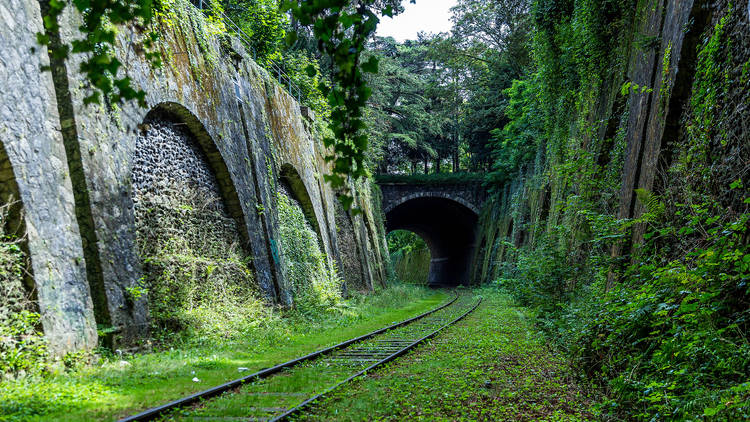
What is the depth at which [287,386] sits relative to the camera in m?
6.22

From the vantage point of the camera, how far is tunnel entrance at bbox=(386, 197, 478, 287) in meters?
36.3

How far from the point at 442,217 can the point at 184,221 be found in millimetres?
31610


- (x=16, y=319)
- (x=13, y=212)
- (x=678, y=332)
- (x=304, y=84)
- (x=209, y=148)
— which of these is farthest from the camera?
(x=304, y=84)

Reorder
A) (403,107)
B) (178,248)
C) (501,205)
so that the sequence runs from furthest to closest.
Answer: (403,107), (501,205), (178,248)

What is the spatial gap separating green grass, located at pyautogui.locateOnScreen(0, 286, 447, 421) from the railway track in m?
0.29

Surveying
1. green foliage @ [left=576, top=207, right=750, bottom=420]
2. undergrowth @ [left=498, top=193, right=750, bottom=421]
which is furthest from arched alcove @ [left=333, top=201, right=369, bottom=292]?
green foliage @ [left=576, top=207, right=750, bottom=420]

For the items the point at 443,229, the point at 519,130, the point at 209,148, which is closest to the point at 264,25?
the point at 209,148

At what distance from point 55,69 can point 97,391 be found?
4924 millimetres

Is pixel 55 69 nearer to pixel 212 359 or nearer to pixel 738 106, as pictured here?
pixel 212 359

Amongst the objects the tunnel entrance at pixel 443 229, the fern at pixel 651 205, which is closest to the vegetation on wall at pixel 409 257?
the tunnel entrance at pixel 443 229

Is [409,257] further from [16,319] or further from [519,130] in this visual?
[16,319]

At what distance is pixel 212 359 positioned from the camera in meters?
7.70

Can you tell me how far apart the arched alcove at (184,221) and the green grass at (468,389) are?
14.6 feet

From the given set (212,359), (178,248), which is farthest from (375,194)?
(212,359)
